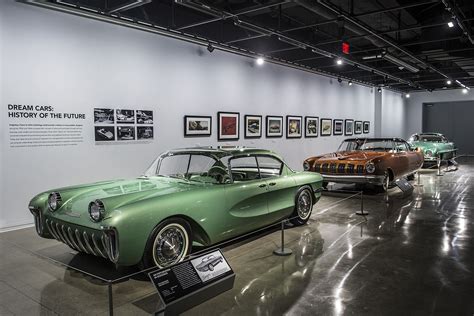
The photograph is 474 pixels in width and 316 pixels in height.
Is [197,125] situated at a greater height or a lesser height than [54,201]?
greater

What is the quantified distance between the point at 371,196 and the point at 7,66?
7.76m

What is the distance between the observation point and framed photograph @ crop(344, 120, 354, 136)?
1558 cm

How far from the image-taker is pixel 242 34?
9.31 meters

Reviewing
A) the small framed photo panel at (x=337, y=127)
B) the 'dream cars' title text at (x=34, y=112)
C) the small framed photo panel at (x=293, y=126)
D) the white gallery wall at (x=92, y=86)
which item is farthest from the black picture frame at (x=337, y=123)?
the 'dream cars' title text at (x=34, y=112)

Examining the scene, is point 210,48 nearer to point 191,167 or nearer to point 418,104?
point 191,167

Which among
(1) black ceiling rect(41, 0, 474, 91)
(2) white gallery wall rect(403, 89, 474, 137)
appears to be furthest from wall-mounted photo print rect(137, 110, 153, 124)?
(2) white gallery wall rect(403, 89, 474, 137)

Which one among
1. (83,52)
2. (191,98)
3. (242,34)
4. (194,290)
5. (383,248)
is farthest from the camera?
(242,34)

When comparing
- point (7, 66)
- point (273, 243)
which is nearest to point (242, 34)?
point (7, 66)

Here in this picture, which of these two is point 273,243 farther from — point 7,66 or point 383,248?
point 7,66

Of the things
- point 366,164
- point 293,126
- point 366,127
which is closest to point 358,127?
point 366,127

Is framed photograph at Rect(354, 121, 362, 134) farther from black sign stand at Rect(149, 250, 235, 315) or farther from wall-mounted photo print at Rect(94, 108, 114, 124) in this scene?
black sign stand at Rect(149, 250, 235, 315)

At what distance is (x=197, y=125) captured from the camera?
8648mm

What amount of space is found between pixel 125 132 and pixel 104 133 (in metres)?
0.46

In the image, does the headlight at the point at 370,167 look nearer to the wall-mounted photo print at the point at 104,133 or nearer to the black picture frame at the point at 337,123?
the wall-mounted photo print at the point at 104,133
